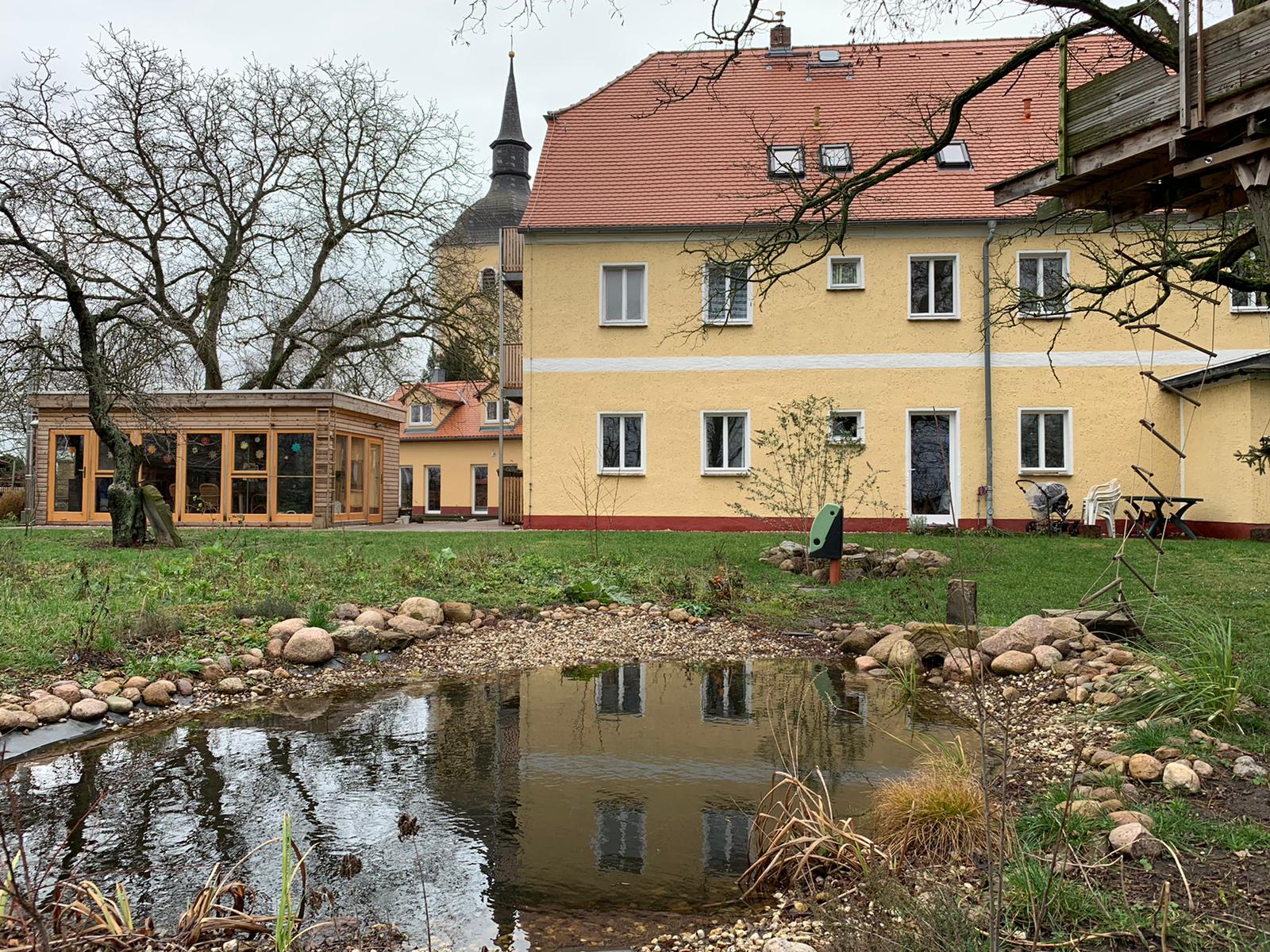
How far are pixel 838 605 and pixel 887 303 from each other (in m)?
11.0

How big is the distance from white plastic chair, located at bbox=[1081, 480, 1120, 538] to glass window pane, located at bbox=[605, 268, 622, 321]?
9.87 metres

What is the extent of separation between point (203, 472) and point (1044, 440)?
19300 mm

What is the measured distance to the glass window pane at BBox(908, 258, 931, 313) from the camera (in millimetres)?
18844

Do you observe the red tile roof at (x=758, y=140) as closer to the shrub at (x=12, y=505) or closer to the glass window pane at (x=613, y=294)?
the glass window pane at (x=613, y=294)

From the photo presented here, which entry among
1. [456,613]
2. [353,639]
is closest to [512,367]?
[456,613]

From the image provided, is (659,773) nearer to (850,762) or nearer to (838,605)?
→ (850,762)

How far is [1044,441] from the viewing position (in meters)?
18.6

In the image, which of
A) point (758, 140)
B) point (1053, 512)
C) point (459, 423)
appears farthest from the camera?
point (459, 423)

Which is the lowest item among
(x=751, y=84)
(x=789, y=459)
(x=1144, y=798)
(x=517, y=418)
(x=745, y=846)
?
(x=745, y=846)

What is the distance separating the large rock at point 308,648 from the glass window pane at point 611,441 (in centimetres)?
1236

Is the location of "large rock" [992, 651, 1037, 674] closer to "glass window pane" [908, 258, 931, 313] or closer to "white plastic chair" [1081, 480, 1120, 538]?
"white plastic chair" [1081, 480, 1120, 538]

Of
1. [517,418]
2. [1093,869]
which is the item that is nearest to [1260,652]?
[1093,869]

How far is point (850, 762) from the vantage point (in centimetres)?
471

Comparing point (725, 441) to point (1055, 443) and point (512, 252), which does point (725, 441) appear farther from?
point (512, 252)
